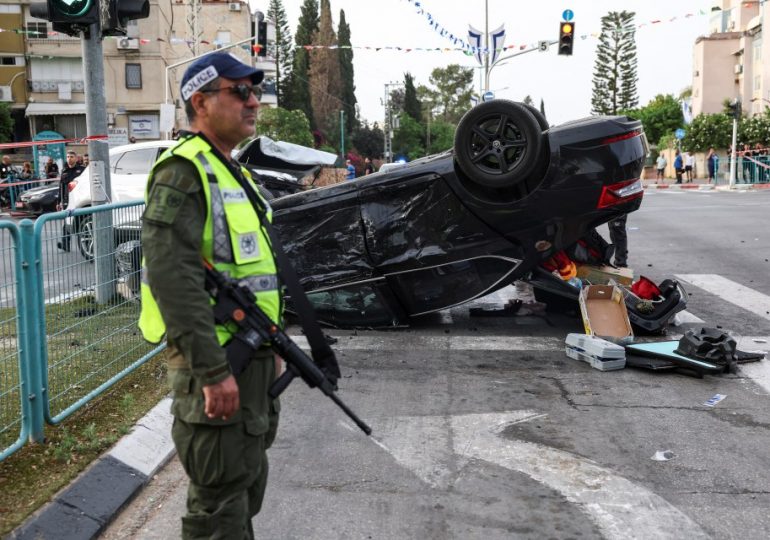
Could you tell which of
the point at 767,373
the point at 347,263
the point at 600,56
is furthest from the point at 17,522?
the point at 600,56

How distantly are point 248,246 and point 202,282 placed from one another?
0.23 m

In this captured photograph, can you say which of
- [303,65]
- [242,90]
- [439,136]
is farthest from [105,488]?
[439,136]

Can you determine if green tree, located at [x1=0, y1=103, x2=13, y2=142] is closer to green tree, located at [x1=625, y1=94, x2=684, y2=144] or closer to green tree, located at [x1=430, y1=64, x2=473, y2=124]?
green tree, located at [x1=625, y1=94, x2=684, y2=144]

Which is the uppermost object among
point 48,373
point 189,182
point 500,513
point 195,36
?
point 195,36

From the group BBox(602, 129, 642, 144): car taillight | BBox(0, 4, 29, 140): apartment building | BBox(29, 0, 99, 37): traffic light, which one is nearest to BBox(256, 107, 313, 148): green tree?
→ BBox(0, 4, 29, 140): apartment building

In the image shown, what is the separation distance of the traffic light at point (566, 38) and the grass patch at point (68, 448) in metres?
22.6

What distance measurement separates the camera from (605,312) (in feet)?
24.1

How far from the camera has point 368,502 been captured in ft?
13.0

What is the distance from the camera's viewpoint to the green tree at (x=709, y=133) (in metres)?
45.1

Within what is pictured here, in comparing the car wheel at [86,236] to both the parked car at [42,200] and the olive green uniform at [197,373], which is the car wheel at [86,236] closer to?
the olive green uniform at [197,373]

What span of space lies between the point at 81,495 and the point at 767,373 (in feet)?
16.0

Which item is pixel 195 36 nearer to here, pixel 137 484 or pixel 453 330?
pixel 453 330

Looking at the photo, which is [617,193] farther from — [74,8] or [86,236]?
[74,8]

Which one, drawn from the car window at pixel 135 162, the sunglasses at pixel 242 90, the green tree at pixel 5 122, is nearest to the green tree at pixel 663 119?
the green tree at pixel 5 122
